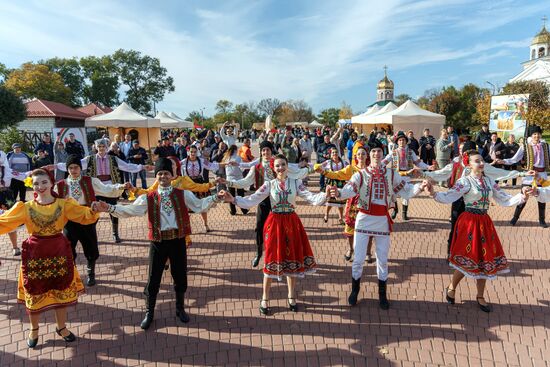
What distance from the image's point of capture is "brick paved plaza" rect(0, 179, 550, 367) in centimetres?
382

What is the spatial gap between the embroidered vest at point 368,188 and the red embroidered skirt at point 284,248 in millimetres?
920

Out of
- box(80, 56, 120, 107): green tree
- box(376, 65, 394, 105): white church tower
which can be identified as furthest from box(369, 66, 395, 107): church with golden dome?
box(80, 56, 120, 107): green tree

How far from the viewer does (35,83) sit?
144 ft

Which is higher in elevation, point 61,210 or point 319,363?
point 61,210

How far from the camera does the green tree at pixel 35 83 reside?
142ft

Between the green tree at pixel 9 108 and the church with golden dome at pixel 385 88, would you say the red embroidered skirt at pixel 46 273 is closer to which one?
the green tree at pixel 9 108

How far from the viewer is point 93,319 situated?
4590 mm

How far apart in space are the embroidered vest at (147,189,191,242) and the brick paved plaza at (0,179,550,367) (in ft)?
4.00

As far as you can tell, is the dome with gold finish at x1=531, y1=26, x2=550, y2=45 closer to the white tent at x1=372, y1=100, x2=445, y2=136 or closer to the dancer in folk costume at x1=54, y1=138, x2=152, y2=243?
the white tent at x1=372, y1=100, x2=445, y2=136

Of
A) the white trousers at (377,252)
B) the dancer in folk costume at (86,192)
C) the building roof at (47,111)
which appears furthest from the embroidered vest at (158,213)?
the building roof at (47,111)

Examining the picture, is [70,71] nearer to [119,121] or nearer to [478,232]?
[119,121]

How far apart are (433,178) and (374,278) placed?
185 cm

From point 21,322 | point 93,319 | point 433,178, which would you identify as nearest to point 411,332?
point 433,178

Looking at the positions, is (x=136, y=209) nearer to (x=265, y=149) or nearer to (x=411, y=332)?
(x=265, y=149)
